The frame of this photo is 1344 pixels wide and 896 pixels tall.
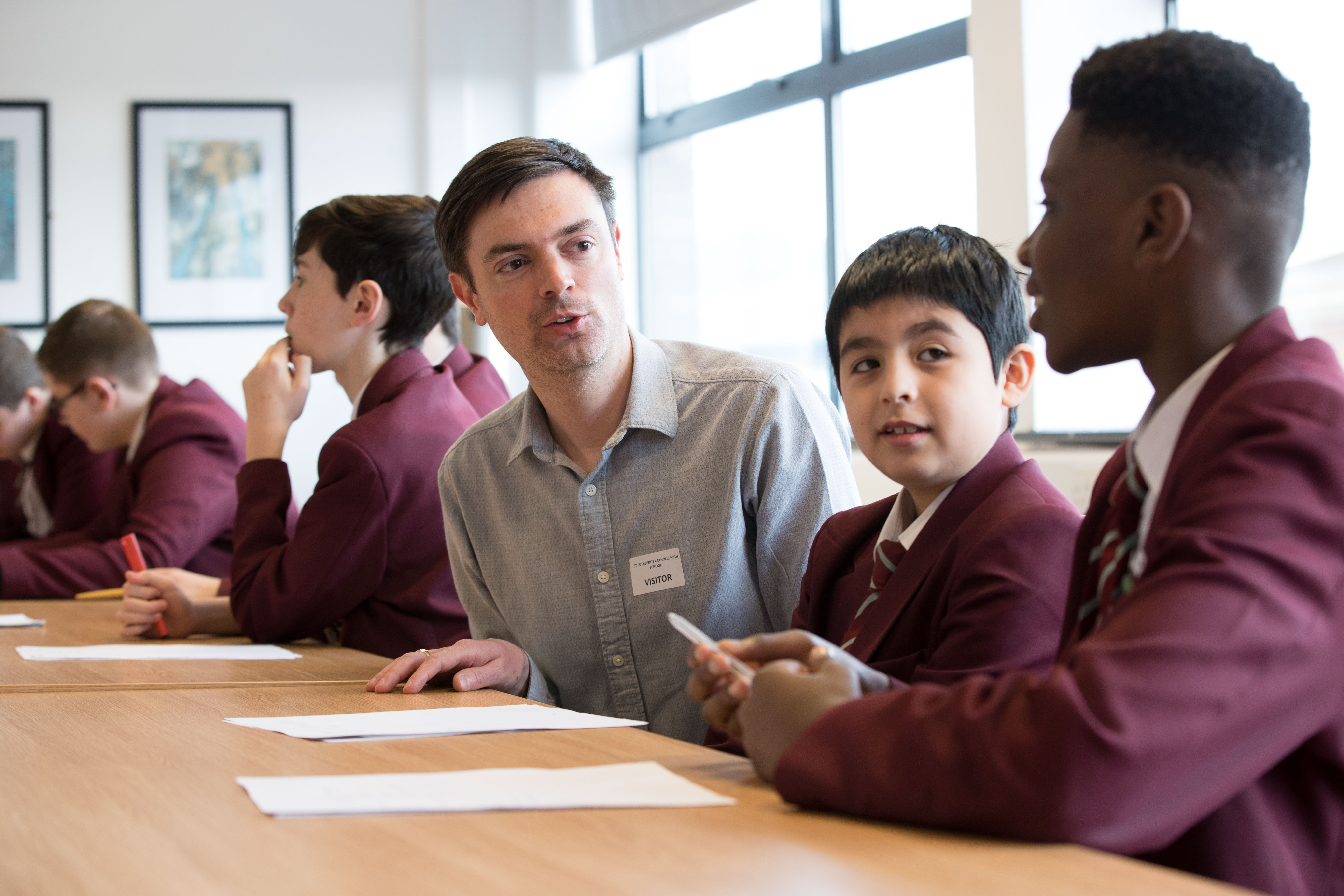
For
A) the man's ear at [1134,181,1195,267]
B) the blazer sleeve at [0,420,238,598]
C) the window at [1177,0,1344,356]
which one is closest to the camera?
the man's ear at [1134,181,1195,267]

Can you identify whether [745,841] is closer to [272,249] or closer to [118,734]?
[118,734]

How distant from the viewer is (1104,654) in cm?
68

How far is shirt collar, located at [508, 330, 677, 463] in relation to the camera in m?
1.68

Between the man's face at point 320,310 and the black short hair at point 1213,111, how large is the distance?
1.72m

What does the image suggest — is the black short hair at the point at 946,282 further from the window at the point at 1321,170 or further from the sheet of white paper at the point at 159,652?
the window at the point at 1321,170

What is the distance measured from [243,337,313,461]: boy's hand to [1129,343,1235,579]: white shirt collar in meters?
1.67

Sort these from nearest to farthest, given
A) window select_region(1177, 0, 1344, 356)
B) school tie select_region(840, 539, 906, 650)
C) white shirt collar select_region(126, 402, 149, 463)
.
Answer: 1. school tie select_region(840, 539, 906, 650)
2. window select_region(1177, 0, 1344, 356)
3. white shirt collar select_region(126, 402, 149, 463)

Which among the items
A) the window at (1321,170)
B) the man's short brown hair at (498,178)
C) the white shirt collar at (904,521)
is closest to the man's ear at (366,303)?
the man's short brown hair at (498,178)

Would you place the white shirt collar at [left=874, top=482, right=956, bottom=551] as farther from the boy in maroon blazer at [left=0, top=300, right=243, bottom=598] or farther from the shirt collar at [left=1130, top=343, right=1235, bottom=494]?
the boy in maroon blazer at [left=0, top=300, right=243, bottom=598]

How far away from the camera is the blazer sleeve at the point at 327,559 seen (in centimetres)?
197

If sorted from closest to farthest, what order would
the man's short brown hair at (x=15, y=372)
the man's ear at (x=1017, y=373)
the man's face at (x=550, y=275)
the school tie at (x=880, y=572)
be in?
the school tie at (x=880, y=572) < the man's ear at (x=1017, y=373) < the man's face at (x=550, y=275) < the man's short brown hair at (x=15, y=372)

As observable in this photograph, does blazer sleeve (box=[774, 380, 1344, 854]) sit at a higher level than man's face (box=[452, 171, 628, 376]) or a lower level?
lower

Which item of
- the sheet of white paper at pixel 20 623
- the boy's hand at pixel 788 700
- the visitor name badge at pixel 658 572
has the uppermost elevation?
the visitor name badge at pixel 658 572

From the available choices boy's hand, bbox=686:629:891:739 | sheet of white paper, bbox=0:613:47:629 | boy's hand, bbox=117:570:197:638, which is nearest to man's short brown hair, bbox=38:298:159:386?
sheet of white paper, bbox=0:613:47:629
